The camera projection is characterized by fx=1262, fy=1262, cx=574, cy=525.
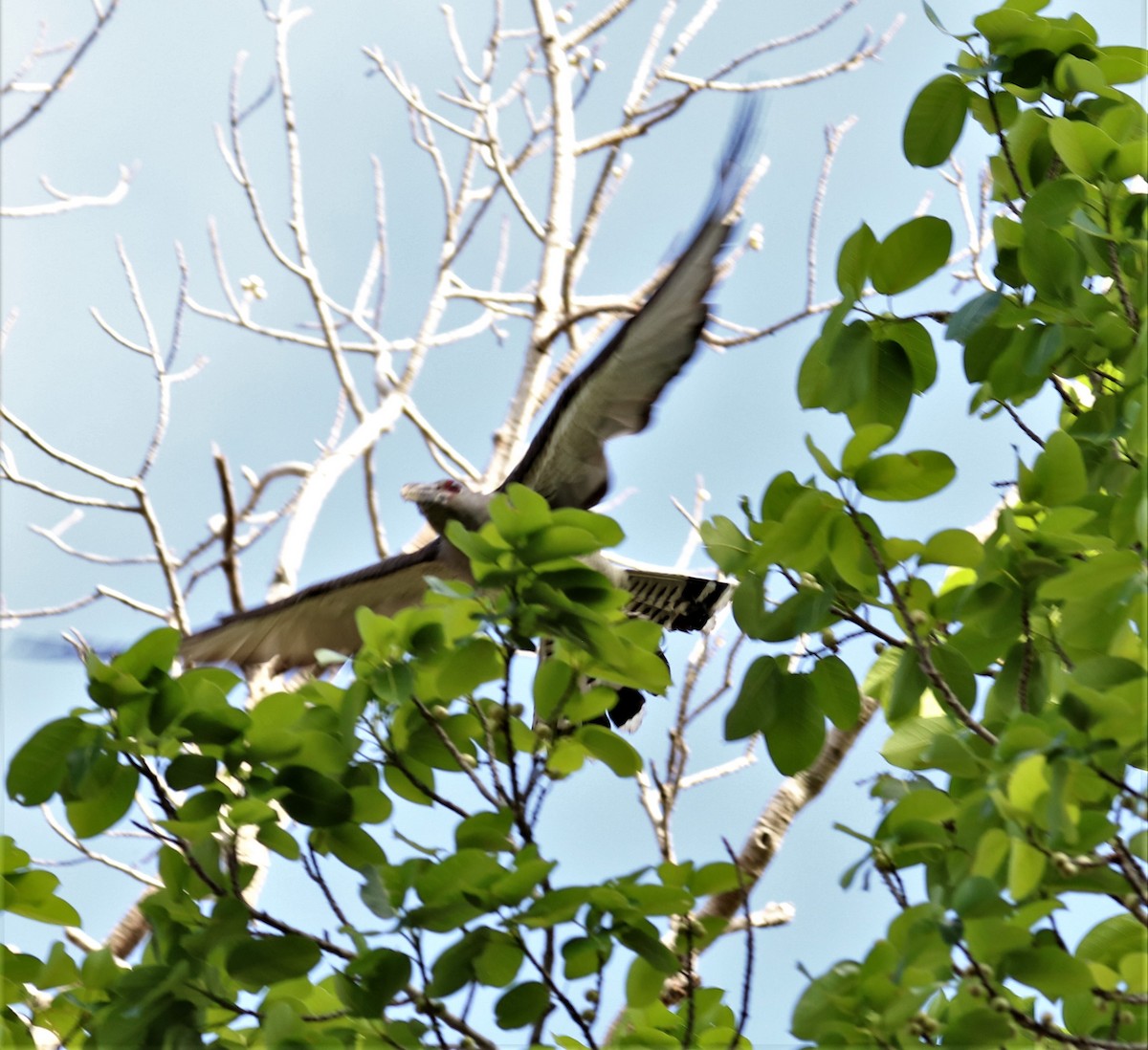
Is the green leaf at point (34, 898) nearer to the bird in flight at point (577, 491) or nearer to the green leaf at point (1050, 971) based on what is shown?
the green leaf at point (1050, 971)

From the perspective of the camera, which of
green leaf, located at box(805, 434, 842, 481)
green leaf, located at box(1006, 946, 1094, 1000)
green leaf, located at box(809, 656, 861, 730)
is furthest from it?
green leaf, located at box(809, 656, 861, 730)

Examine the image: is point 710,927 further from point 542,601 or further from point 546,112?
point 546,112

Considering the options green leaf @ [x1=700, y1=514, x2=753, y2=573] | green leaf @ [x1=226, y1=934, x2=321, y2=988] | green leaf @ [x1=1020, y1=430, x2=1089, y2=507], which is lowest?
green leaf @ [x1=226, y1=934, x2=321, y2=988]

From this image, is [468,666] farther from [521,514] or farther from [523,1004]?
[523,1004]

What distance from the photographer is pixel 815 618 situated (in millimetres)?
2379

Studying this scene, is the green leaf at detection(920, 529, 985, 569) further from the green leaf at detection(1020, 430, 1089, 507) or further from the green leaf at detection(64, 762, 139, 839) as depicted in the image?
the green leaf at detection(64, 762, 139, 839)

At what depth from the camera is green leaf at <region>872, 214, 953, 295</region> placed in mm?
2424

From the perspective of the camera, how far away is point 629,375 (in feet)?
16.1

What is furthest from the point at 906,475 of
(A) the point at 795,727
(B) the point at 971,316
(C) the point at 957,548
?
(A) the point at 795,727

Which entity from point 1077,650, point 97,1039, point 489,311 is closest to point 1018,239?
point 1077,650

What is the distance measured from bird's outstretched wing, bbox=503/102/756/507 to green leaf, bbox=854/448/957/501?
1.96 m

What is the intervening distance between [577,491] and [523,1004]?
3.33 meters

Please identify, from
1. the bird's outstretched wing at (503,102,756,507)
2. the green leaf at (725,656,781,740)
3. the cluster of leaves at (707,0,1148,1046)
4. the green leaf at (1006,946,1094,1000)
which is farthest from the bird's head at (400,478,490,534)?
the green leaf at (1006,946,1094,1000)

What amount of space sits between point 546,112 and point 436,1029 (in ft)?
24.5
